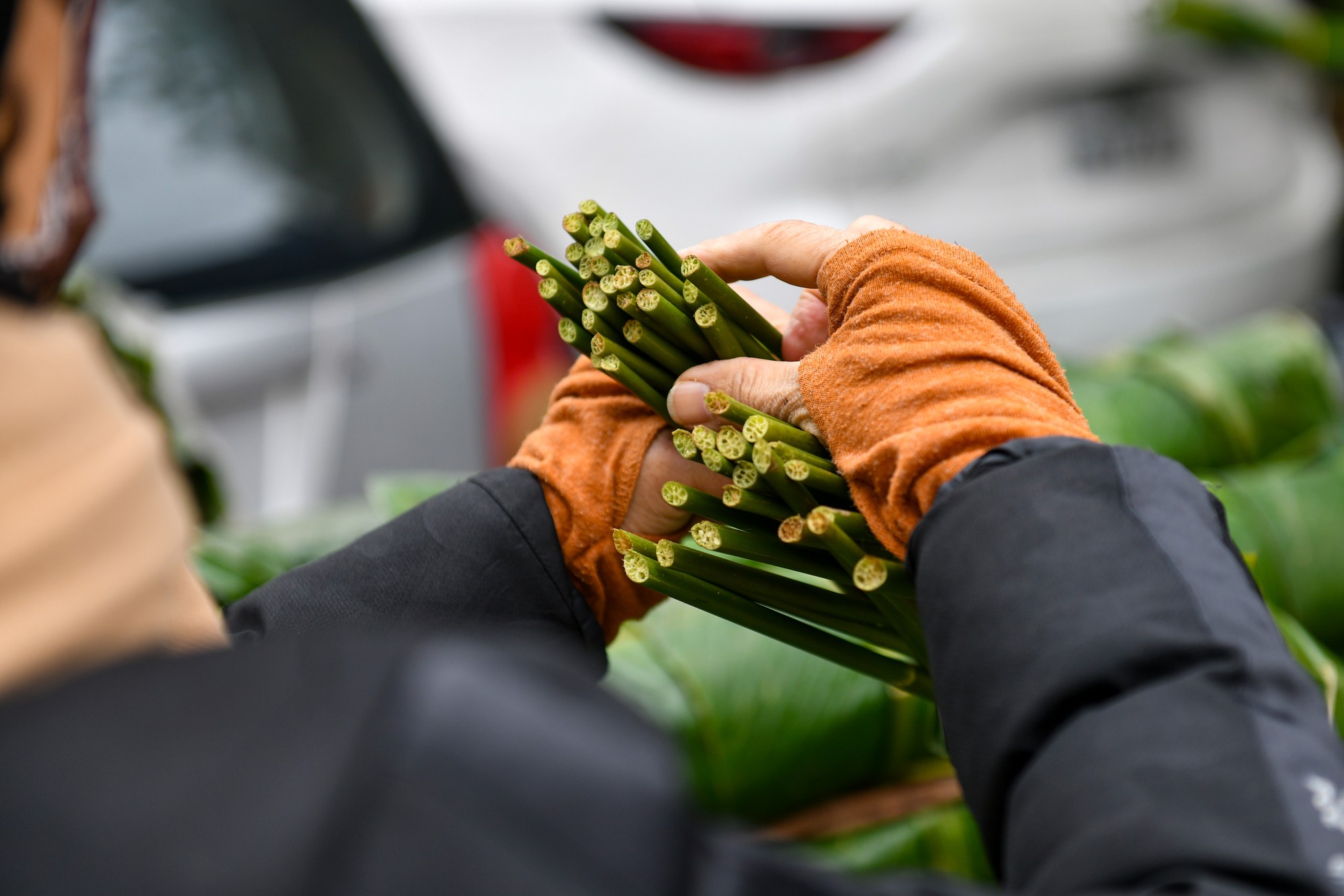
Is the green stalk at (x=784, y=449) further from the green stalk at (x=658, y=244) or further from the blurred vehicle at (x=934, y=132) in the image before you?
the blurred vehicle at (x=934, y=132)

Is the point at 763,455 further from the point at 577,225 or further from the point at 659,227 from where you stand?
the point at 659,227

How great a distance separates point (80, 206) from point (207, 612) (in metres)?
0.19

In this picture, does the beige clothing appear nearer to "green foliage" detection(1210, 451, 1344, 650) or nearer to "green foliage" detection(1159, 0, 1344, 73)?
"green foliage" detection(1210, 451, 1344, 650)

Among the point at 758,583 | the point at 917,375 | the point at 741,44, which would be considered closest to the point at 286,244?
the point at 741,44

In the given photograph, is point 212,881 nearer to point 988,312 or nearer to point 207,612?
point 207,612

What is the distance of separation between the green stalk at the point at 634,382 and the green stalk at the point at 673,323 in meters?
0.03

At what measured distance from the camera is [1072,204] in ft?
8.03

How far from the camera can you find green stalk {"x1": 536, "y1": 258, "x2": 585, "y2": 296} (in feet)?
2.55

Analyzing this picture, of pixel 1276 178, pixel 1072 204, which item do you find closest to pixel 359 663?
pixel 1072 204

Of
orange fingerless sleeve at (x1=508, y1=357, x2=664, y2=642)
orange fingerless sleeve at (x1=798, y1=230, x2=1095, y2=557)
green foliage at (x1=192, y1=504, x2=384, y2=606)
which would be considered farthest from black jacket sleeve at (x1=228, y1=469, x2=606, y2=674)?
green foliage at (x1=192, y1=504, x2=384, y2=606)

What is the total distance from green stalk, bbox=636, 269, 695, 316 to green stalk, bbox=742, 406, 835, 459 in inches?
3.5

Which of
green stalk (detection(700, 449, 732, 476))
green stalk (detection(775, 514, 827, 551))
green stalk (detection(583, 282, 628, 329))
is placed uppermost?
green stalk (detection(583, 282, 628, 329))

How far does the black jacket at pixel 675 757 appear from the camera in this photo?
0.39 meters

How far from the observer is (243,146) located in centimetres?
179
